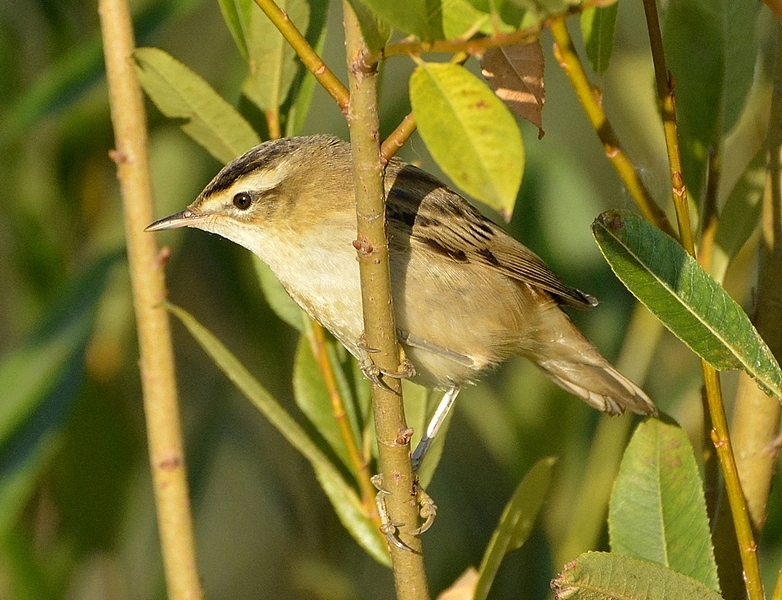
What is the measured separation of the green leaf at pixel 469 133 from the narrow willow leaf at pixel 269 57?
37.5 inches

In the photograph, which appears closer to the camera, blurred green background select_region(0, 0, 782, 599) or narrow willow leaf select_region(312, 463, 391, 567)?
narrow willow leaf select_region(312, 463, 391, 567)

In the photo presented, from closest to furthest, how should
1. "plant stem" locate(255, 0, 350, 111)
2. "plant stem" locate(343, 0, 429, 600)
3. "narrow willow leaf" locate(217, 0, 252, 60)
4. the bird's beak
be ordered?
1. "plant stem" locate(343, 0, 429, 600)
2. "plant stem" locate(255, 0, 350, 111)
3. "narrow willow leaf" locate(217, 0, 252, 60)
4. the bird's beak

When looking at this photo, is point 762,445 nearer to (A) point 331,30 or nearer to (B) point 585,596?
(B) point 585,596

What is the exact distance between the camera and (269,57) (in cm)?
220

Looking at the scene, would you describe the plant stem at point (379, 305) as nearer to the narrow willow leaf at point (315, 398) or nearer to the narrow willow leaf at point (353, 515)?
the narrow willow leaf at point (353, 515)

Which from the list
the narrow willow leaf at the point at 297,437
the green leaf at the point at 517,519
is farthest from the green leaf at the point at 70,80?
the green leaf at the point at 517,519

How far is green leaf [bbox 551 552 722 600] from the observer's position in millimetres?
1398

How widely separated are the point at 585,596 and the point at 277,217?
1.49 m

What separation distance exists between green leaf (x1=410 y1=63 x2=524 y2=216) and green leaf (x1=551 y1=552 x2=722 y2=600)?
55 centimetres

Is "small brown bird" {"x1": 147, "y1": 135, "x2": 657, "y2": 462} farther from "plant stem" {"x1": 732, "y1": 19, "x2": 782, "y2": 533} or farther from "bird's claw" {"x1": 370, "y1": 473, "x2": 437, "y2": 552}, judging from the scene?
"plant stem" {"x1": 732, "y1": 19, "x2": 782, "y2": 533}

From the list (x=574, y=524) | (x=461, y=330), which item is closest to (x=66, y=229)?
(x=461, y=330)

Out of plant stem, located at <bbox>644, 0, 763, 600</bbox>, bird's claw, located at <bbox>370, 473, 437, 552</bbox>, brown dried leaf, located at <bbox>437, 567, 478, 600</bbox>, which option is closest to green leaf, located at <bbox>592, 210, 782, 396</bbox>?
plant stem, located at <bbox>644, 0, 763, 600</bbox>

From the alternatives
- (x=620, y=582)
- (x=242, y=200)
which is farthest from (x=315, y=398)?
(x=620, y=582)

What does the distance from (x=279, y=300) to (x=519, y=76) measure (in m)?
1.22
